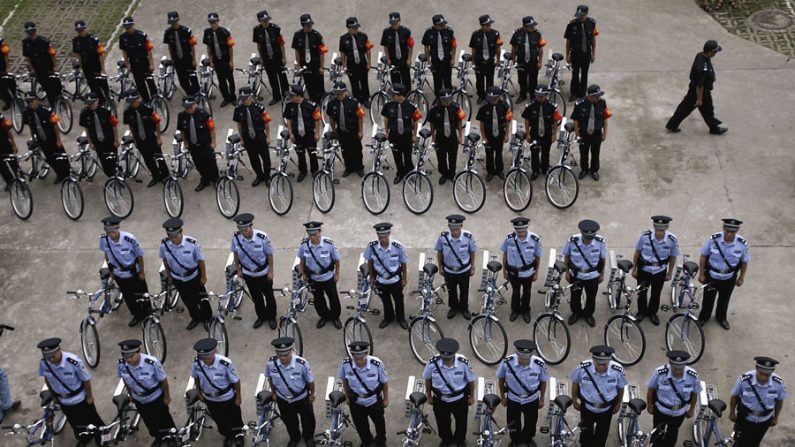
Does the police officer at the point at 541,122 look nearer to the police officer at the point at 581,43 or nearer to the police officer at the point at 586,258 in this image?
the police officer at the point at 581,43

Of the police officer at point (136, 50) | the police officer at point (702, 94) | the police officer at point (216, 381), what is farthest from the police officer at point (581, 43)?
the police officer at point (216, 381)

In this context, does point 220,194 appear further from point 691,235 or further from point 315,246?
point 691,235

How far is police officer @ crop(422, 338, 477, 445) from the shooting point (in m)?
9.32

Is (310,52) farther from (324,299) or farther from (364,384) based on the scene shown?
(364,384)

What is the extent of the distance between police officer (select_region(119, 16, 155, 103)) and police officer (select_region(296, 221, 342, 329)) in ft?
21.0

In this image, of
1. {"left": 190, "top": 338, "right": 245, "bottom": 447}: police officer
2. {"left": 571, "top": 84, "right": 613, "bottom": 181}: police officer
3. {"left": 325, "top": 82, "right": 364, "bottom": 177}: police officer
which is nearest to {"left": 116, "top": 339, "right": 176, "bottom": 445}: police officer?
{"left": 190, "top": 338, "right": 245, "bottom": 447}: police officer

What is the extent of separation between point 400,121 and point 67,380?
595 centimetres

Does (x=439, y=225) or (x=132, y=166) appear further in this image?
(x=132, y=166)

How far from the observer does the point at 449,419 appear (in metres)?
9.81

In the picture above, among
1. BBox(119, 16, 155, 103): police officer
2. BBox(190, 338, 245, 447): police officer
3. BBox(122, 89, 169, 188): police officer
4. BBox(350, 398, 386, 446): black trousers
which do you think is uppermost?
BBox(119, 16, 155, 103): police officer

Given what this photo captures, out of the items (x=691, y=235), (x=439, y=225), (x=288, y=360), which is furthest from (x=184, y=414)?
(x=691, y=235)

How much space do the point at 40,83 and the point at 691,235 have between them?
11.5 metres

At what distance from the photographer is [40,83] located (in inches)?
650

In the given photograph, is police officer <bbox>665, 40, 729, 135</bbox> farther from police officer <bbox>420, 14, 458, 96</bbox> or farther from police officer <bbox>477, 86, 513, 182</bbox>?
police officer <bbox>420, 14, 458, 96</bbox>
